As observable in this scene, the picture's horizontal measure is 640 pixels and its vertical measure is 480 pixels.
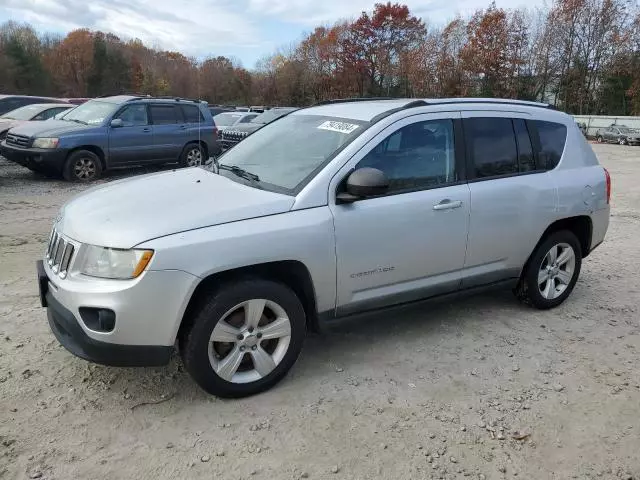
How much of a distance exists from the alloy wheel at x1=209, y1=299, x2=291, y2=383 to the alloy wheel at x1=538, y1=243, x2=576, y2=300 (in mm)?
2625

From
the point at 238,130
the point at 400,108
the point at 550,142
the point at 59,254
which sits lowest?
the point at 59,254

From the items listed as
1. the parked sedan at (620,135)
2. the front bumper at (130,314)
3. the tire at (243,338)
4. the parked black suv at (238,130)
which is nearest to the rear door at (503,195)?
the tire at (243,338)

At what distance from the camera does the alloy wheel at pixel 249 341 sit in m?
3.18

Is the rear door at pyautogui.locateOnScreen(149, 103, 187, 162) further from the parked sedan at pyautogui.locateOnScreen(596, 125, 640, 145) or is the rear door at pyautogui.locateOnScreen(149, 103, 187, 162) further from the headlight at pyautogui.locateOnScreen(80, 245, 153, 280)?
the parked sedan at pyautogui.locateOnScreen(596, 125, 640, 145)

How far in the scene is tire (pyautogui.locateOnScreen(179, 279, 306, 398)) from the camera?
306 centimetres

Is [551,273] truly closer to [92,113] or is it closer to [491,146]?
[491,146]

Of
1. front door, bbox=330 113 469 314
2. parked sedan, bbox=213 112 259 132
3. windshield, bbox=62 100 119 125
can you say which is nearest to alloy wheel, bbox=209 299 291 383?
front door, bbox=330 113 469 314

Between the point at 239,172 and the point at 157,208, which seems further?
the point at 239,172

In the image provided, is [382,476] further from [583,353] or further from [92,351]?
[583,353]

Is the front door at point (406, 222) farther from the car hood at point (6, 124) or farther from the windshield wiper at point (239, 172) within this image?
the car hood at point (6, 124)

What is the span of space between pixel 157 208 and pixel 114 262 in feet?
1.49

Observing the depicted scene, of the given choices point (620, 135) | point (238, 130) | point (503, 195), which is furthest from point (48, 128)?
point (620, 135)

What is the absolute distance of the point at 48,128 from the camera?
427 inches

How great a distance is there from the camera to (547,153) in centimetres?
466
